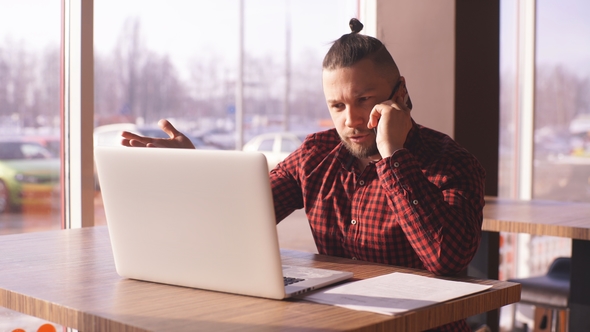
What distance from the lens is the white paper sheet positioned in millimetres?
1111

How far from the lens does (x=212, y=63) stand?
3.54m

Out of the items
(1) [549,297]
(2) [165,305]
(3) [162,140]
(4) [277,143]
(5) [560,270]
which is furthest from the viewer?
(4) [277,143]

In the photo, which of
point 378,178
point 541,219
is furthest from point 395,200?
point 541,219

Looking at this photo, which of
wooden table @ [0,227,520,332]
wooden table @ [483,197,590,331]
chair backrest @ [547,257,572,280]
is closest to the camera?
wooden table @ [0,227,520,332]

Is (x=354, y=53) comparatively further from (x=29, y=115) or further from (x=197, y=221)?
(x=29, y=115)

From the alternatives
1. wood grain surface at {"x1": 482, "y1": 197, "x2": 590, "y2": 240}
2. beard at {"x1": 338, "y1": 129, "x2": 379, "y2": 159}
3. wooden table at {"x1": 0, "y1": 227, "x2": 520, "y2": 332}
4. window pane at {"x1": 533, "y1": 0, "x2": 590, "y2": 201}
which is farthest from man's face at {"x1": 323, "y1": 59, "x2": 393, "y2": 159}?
window pane at {"x1": 533, "y1": 0, "x2": 590, "y2": 201}

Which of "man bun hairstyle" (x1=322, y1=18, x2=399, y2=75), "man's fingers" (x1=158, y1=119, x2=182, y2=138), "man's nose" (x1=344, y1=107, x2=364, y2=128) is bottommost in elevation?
"man's fingers" (x1=158, y1=119, x2=182, y2=138)

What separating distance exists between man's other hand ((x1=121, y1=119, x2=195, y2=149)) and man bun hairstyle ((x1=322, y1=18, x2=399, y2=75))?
1.32 feet

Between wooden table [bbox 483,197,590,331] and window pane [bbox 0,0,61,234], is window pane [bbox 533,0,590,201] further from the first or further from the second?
window pane [bbox 0,0,61,234]

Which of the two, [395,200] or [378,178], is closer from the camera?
[395,200]

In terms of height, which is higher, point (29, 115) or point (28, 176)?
point (29, 115)

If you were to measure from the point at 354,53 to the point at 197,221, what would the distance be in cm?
68

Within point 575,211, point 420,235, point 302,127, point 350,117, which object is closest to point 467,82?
point 575,211

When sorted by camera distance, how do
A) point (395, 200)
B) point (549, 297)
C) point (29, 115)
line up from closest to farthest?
1. point (395, 200)
2. point (29, 115)
3. point (549, 297)
